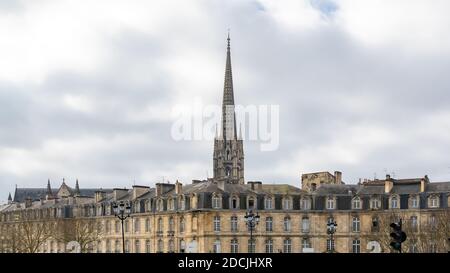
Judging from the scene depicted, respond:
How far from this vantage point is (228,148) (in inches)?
6284

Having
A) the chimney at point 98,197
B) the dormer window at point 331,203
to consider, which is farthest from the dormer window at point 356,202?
the chimney at point 98,197

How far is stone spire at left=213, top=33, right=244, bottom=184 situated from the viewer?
157 m

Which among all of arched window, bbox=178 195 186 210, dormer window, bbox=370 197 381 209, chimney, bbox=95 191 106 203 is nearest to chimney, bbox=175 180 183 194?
arched window, bbox=178 195 186 210

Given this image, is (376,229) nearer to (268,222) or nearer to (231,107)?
(268,222)

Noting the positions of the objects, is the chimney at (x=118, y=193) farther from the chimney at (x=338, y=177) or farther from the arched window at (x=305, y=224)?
the chimney at (x=338, y=177)

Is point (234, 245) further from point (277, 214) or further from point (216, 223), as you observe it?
point (277, 214)

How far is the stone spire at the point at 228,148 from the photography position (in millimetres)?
156625

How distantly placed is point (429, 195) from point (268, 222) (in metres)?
16.1

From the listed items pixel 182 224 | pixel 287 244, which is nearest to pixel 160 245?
pixel 182 224

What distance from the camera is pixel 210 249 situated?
80375mm

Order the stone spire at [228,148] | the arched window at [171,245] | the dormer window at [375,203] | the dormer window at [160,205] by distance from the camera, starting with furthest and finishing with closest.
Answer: the stone spire at [228,148] → the dormer window at [160,205] → the arched window at [171,245] → the dormer window at [375,203]

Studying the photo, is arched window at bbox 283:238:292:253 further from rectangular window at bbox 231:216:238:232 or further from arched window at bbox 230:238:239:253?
rectangular window at bbox 231:216:238:232

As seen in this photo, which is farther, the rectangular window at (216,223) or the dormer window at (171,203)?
the dormer window at (171,203)
